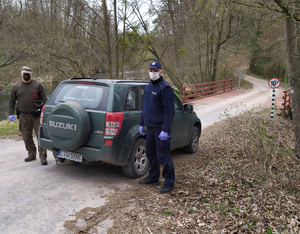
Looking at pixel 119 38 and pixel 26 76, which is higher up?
pixel 119 38

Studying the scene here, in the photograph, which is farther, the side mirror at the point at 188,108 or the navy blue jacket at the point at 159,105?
the side mirror at the point at 188,108

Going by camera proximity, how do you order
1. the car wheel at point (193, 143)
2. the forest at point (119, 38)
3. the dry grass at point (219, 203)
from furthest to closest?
the forest at point (119, 38) < the car wheel at point (193, 143) < the dry grass at point (219, 203)

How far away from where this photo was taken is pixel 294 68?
5.69m

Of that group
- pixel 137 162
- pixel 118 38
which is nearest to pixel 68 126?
pixel 137 162

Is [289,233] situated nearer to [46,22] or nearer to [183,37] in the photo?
[46,22]

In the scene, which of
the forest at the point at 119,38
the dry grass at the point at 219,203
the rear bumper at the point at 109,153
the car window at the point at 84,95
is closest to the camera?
the dry grass at the point at 219,203

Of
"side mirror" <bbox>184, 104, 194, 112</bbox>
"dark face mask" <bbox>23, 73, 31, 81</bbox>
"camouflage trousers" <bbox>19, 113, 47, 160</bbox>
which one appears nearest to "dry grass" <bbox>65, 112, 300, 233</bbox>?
"side mirror" <bbox>184, 104, 194, 112</bbox>

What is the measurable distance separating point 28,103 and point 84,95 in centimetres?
157

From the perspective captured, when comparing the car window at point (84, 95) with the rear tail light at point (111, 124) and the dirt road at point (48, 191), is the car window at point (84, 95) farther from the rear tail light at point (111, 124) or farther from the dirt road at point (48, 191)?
the dirt road at point (48, 191)

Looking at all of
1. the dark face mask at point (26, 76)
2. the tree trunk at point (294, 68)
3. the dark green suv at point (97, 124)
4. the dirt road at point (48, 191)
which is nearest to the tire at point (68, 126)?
the dark green suv at point (97, 124)

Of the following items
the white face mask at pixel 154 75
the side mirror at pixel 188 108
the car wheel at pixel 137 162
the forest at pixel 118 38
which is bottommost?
the car wheel at pixel 137 162

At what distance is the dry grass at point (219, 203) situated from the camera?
135 inches

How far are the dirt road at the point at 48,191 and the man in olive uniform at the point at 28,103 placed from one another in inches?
19.5

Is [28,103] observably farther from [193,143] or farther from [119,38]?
[119,38]
